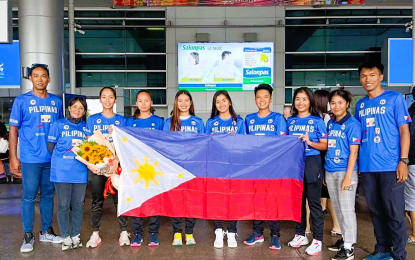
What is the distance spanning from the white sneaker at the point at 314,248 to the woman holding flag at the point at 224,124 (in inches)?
32.5

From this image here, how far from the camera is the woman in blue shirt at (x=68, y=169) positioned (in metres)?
4.02

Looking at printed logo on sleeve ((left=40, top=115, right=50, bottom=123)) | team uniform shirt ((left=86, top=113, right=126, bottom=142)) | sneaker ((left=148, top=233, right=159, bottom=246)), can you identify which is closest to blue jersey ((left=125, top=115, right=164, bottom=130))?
team uniform shirt ((left=86, top=113, right=126, bottom=142))

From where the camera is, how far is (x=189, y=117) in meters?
4.36

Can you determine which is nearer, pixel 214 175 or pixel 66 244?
pixel 66 244

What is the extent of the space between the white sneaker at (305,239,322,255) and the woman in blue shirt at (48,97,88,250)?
104 inches

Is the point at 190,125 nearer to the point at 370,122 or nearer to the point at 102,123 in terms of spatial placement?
the point at 102,123

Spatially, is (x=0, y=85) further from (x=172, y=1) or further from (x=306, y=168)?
(x=306, y=168)

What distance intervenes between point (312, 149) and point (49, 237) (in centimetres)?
336

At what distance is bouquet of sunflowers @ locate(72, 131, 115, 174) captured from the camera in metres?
3.88

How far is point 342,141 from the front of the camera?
3.75 m

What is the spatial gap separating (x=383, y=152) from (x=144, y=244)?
9.43 ft

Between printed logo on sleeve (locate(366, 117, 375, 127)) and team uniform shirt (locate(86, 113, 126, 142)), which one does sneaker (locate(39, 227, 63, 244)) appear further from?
printed logo on sleeve (locate(366, 117, 375, 127))

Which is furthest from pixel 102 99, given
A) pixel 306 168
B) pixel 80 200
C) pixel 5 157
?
pixel 5 157

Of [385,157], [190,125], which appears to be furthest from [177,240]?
[385,157]
